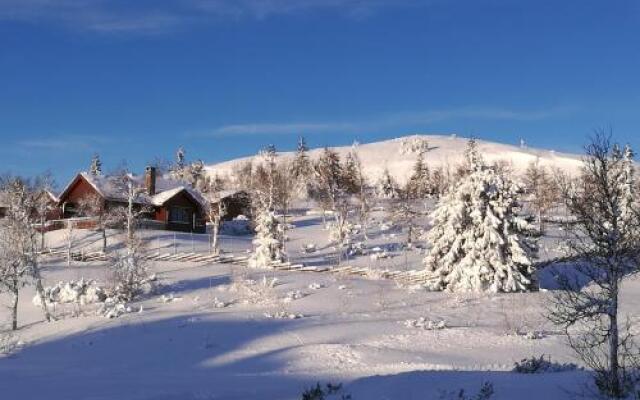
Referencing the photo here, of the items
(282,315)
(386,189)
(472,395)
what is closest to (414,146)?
A: (386,189)

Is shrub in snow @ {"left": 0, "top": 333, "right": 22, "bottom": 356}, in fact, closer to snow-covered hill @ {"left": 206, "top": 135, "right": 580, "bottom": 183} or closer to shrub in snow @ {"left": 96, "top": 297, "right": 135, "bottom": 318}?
shrub in snow @ {"left": 96, "top": 297, "right": 135, "bottom": 318}

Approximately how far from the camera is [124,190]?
67.7 metres

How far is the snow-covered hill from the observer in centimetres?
15662

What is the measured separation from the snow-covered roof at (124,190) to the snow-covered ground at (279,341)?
17260 mm

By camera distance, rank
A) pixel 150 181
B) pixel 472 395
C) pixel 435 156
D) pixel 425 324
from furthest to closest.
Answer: pixel 435 156 → pixel 150 181 → pixel 425 324 → pixel 472 395

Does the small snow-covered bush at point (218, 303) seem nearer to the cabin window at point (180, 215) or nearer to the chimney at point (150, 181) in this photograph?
the cabin window at point (180, 215)

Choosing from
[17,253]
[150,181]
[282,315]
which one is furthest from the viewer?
[150,181]

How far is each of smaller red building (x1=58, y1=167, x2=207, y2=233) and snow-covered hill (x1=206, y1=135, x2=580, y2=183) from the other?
3102 inches

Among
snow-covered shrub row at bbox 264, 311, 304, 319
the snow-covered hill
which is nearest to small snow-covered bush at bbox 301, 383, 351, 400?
snow-covered shrub row at bbox 264, 311, 304, 319

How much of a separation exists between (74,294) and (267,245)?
49.9 ft

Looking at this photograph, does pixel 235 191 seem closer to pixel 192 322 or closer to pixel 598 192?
pixel 192 322

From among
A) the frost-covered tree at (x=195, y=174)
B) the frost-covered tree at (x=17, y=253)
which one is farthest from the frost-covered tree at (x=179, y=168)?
the frost-covered tree at (x=17, y=253)

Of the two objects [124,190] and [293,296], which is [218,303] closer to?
[293,296]

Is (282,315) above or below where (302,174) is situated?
below
